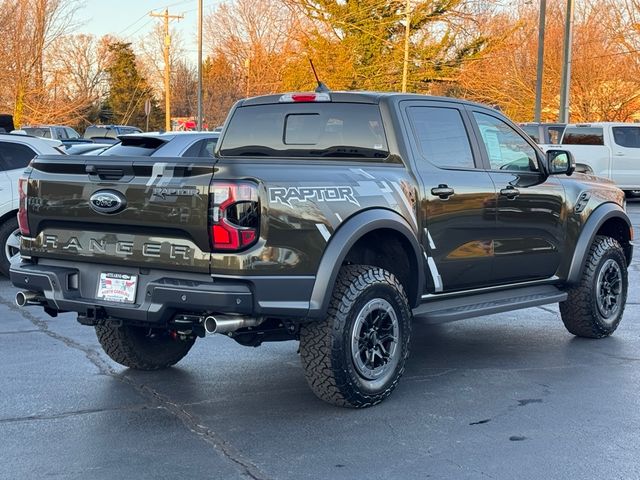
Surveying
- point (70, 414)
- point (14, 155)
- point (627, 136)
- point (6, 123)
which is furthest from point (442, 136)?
point (627, 136)

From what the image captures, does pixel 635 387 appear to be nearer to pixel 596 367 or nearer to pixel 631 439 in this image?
pixel 596 367

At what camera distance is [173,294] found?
4.95 m

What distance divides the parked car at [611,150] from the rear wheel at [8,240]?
1518 cm

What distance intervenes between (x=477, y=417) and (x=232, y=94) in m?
51.7

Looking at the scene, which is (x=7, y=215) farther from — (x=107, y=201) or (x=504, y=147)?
(x=504, y=147)

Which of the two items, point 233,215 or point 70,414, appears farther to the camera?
point 70,414

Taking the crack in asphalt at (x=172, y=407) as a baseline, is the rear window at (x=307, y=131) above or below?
above

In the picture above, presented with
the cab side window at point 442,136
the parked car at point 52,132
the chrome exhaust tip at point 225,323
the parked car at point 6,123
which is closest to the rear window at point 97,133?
the parked car at point 52,132

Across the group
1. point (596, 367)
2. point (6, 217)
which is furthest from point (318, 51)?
point (596, 367)

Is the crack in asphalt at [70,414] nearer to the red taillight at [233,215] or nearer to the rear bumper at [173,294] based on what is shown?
the rear bumper at [173,294]

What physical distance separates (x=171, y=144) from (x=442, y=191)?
5.49 meters

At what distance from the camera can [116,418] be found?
207 inches

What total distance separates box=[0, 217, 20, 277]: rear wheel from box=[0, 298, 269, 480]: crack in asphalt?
2743mm

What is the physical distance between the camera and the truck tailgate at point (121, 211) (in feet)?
16.3
